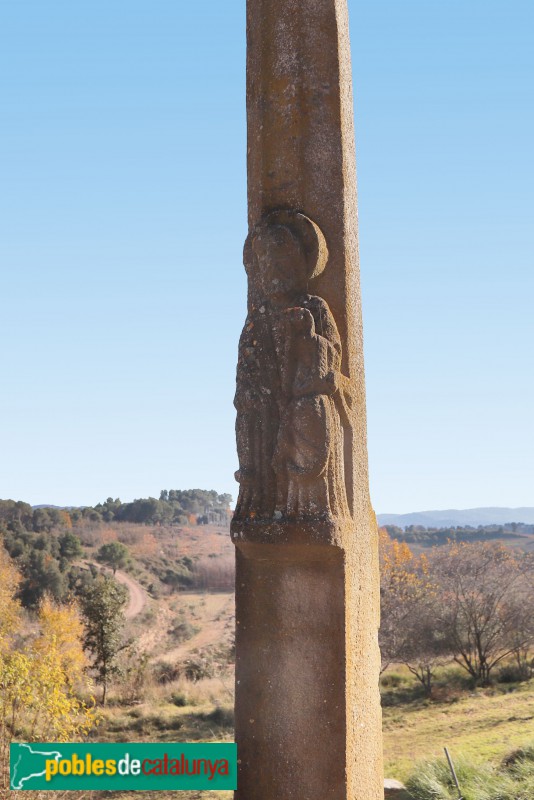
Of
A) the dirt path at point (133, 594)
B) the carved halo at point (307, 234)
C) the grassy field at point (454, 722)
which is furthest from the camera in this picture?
the dirt path at point (133, 594)

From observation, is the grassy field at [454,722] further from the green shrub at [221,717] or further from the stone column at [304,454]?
the stone column at [304,454]

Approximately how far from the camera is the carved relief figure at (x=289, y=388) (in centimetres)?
408

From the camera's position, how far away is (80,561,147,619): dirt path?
43750 millimetres

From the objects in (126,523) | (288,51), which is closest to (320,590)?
(288,51)

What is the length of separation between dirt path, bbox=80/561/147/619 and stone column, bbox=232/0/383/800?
39980mm

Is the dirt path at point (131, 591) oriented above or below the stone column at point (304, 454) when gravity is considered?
below

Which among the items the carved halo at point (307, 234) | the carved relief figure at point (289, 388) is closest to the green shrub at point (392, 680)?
the carved relief figure at point (289, 388)

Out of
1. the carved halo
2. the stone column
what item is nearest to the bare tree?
the stone column

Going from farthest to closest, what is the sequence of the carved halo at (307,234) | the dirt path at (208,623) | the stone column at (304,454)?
the dirt path at (208,623) → the carved halo at (307,234) → the stone column at (304,454)

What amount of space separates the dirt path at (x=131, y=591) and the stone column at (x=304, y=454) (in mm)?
39980

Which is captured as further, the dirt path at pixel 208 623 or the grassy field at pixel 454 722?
the dirt path at pixel 208 623

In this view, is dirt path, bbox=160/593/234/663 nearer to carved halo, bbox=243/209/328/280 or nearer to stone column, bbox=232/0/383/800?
stone column, bbox=232/0/383/800

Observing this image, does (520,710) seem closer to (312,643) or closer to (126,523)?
(312,643)

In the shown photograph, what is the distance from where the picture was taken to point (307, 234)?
4355mm
